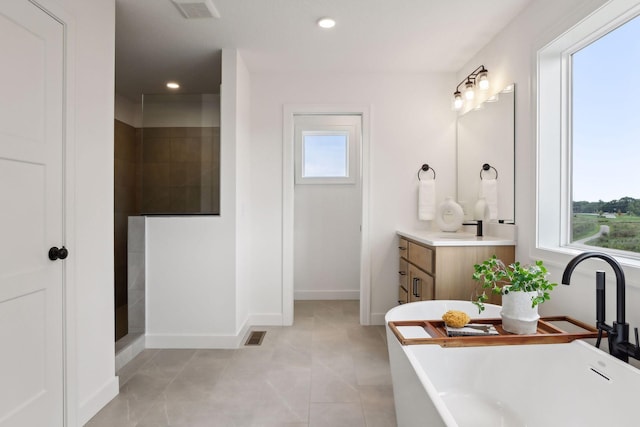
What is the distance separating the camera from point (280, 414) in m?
1.91

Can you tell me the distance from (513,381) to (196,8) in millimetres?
2739

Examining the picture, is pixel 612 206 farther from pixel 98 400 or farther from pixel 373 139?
pixel 98 400

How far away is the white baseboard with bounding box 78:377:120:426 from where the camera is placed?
183 centimetres

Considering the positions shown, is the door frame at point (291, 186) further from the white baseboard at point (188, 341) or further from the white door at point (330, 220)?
the white door at point (330, 220)

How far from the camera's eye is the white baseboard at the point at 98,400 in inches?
72.2

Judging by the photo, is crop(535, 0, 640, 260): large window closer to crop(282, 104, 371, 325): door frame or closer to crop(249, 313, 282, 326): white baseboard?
crop(282, 104, 371, 325): door frame

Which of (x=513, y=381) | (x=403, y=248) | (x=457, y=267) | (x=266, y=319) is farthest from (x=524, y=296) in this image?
(x=266, y=319)

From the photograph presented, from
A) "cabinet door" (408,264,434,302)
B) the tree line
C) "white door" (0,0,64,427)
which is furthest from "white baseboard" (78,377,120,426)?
the tree line

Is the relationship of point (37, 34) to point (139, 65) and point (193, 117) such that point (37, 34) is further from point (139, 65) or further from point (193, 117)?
point (139, 65)

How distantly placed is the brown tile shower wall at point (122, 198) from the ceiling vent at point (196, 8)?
5.70 feet

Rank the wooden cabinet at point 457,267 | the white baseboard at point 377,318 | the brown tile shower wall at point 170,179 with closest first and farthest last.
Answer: the wooden cabinet at point 457,267 < the brown tile shower wall at point 170,179 < the white baseboard at point 377,318

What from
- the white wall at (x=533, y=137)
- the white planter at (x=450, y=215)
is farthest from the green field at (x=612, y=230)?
the white planter at (x=450, y=215)

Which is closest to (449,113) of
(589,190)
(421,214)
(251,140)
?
(421,214)

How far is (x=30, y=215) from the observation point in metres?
1.56
